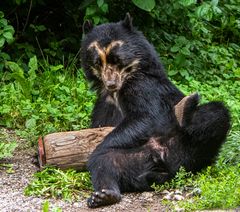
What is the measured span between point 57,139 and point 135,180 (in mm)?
845

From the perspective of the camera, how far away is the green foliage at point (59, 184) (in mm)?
6668

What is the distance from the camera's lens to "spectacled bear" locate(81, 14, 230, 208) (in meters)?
6.85

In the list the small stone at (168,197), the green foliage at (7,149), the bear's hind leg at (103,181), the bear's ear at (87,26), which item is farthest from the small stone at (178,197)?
the bear's ear at (87,26)

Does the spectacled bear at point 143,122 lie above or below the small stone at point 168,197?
above

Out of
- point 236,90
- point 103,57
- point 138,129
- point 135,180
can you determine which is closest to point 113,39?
point 103,57

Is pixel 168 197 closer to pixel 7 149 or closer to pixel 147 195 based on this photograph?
pixel 147 195

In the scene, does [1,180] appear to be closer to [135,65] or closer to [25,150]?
[25,150]

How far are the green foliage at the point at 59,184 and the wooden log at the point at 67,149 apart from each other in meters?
0.08

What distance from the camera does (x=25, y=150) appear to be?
8031mm

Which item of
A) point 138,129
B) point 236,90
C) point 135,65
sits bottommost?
point 236,90

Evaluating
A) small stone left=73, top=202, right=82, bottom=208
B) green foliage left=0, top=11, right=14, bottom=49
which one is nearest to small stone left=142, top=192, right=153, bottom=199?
small stone left=73, top=202, right=82, bottom=208

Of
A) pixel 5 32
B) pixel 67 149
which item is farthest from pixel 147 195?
pixel 5 32

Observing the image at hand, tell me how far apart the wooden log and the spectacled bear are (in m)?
0.21

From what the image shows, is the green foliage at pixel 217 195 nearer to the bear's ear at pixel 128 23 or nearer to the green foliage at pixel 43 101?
the bear's ear at pixel 128 23
